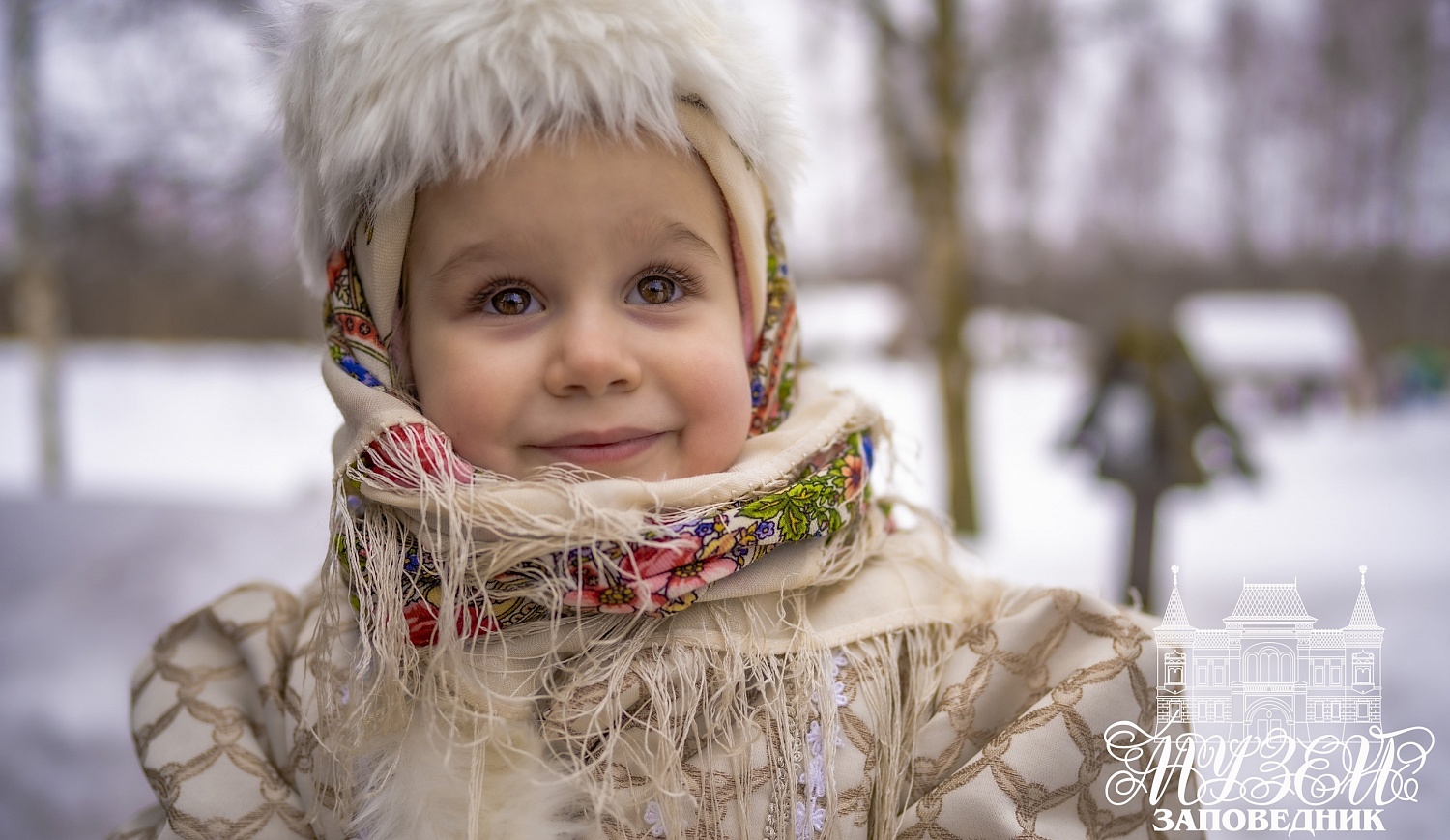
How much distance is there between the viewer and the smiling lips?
85 centimetres

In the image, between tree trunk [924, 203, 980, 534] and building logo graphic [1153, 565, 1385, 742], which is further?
tree trunk [924, 203, 980, 534]

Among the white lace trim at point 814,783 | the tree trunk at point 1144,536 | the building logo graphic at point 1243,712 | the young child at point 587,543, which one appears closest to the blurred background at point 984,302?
the tree trunk at point 1144,536

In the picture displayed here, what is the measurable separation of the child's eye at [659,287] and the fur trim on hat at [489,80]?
0.45ft

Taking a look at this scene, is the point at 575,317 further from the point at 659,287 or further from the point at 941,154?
the point at 941,154

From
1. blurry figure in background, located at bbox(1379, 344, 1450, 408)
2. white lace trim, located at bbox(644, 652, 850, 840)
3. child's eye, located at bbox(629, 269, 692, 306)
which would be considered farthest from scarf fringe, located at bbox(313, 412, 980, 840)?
blurry figure in background, located at bbox(1379, 344, 1450, 408)

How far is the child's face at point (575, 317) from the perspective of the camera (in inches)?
32.0

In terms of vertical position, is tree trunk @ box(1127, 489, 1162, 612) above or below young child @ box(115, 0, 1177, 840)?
below

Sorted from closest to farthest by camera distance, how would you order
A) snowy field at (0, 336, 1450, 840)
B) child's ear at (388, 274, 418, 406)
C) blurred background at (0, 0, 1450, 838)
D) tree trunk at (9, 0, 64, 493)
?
child's ear at (388, 274, 418, 406) < snowy field at (0, 336, 1450, 840) < blurred background at (0, 0, 1450, 838) < tree trunk at (9, 0, 64, 493)

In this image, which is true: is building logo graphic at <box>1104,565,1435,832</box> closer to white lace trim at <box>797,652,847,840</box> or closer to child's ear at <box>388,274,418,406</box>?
white lace trim at <box>797,652,847,840</box>

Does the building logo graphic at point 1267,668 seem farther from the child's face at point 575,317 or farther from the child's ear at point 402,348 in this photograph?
the child's ear at point 402,348

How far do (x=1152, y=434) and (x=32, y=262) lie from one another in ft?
16.1

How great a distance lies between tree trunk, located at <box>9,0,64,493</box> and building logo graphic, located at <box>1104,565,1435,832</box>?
14.8 ft

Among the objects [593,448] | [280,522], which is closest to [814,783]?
[593,448]

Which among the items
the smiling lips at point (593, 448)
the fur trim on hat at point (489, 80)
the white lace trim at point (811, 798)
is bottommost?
the white lace trim at point (811, 798)
